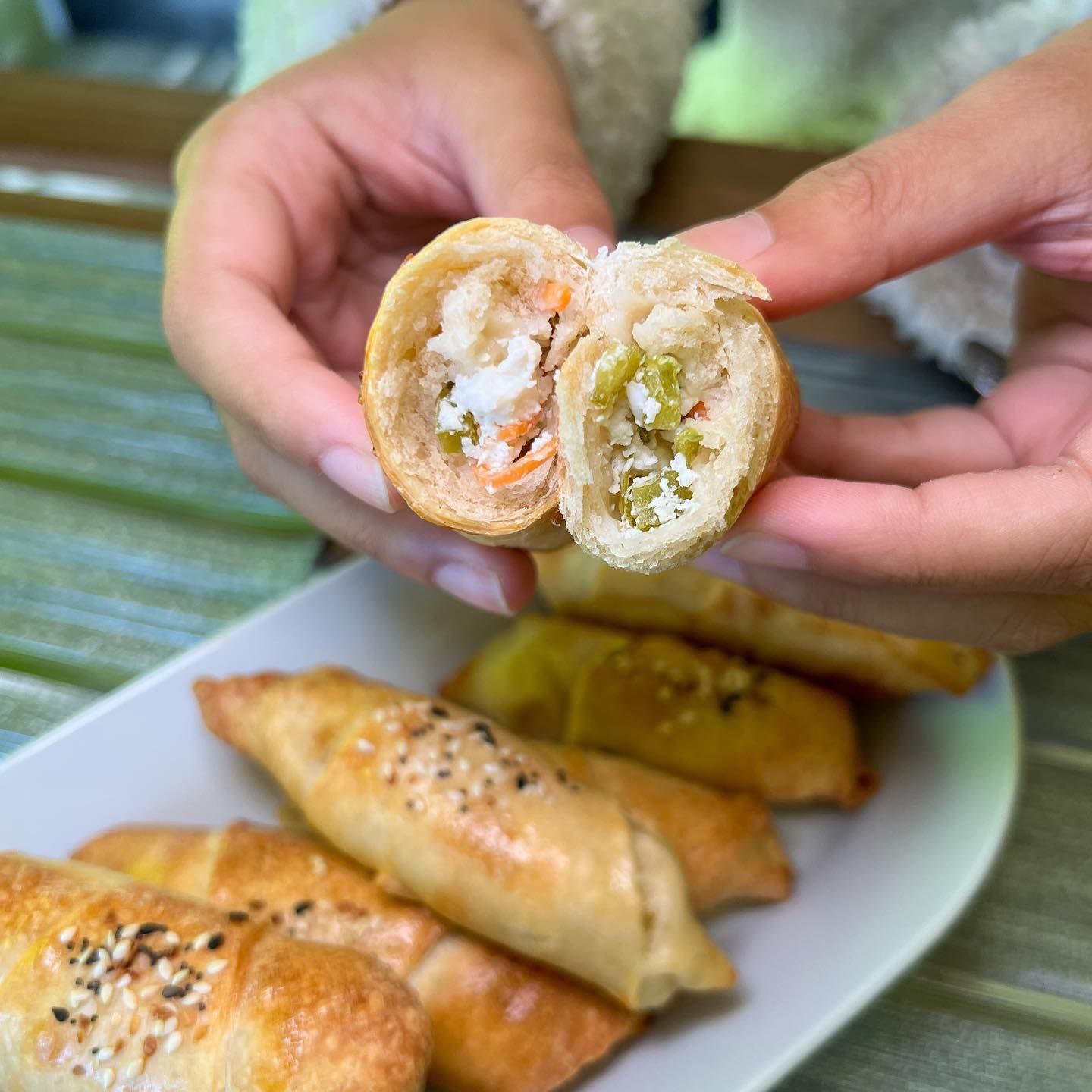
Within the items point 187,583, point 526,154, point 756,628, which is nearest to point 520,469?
point 526,154

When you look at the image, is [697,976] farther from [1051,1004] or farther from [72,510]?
[72,510]

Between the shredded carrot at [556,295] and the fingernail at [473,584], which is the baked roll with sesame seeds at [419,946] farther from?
the shredded carrot at [556,295]

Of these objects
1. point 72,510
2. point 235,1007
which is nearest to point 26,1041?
point 235,1007

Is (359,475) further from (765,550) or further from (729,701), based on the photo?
(729,701)

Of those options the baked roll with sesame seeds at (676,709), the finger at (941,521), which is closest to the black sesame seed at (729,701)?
the baked roll with sesame seeds at (676,709)

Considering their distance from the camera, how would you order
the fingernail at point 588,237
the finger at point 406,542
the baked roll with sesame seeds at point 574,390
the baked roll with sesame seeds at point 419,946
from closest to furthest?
the baked roll with sesame seeds at point 574,390
the fingernail at point 588,237
the baked roll with sesame seeds at point 419,946
the finger at point 406,542
